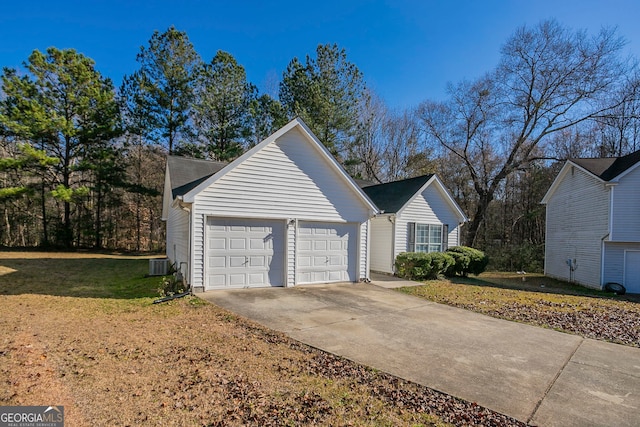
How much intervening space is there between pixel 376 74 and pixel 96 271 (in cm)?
2473

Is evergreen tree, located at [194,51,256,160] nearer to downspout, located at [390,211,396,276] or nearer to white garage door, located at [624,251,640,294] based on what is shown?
downspout, located at [390,211,396,276]

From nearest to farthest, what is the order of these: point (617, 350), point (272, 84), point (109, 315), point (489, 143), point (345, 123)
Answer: point (617, 350)
point (109, 315)
point (345, 123)
point (489, 143)
point (272, 84)

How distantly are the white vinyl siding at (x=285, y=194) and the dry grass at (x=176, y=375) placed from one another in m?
3.21

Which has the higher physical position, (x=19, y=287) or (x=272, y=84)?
(x=272, y=84)

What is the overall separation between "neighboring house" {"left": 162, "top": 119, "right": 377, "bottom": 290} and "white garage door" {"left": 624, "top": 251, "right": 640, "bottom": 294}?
1240cm

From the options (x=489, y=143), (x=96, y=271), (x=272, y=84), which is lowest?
(x=96, y=271)

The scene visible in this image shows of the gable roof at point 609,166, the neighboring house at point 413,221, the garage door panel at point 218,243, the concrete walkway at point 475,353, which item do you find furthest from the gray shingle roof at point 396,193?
the garage door panel at point 218,243

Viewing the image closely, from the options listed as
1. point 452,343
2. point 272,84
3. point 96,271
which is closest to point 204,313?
point 452,343

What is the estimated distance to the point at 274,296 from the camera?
360 inches

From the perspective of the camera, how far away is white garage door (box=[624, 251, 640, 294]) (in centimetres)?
1459

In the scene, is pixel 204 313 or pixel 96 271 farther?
pixel 96 271

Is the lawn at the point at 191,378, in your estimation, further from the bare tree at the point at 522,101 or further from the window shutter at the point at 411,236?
the bare tree at the point at 522,101

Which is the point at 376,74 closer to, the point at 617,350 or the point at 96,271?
the point at 96,271

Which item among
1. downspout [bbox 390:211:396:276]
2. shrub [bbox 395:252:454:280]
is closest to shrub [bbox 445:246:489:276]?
shrub [bbox 395:252:454:280]
